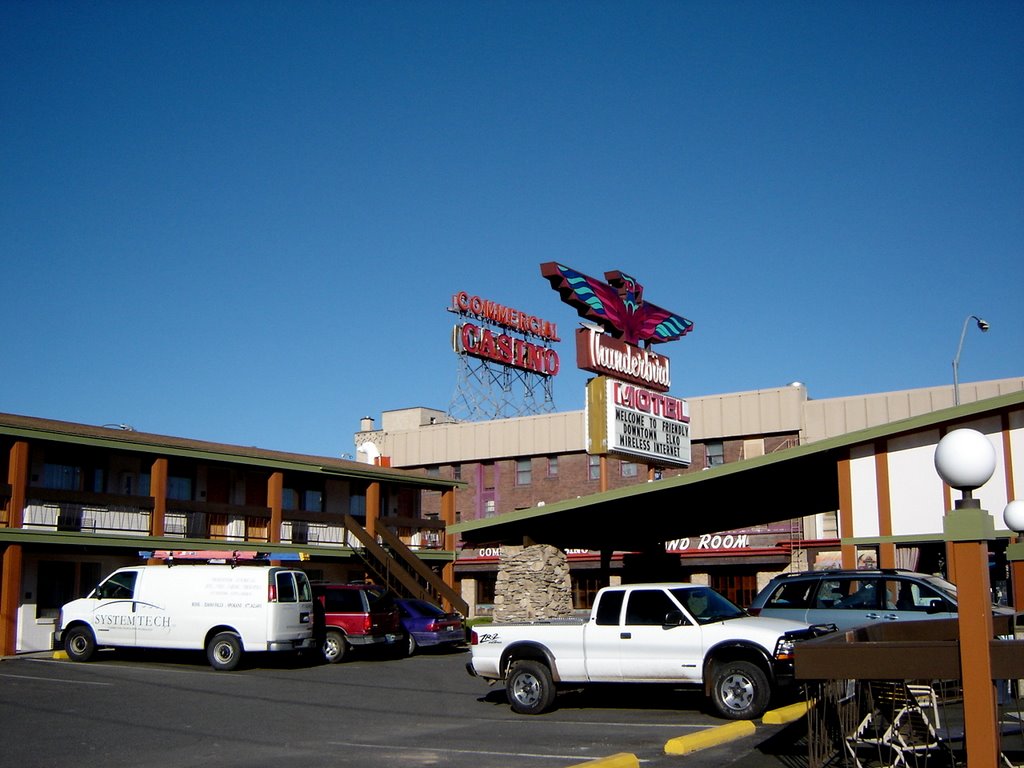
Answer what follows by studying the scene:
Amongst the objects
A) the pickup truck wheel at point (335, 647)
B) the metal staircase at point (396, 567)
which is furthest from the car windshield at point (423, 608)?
the metal staircase at point (396, 567)

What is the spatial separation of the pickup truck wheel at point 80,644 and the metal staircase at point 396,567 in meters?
12.0

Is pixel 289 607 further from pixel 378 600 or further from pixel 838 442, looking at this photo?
pixel 838 442

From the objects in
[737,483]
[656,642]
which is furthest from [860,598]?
[737,483]

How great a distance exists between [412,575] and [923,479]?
69.7 feet

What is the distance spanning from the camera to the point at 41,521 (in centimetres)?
2820

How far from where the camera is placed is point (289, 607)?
22.7 metres

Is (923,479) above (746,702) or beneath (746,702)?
above

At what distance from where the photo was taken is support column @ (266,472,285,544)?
33.7 metres

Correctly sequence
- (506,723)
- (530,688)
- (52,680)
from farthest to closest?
1. (52,680)
2. (530,688)
3. (506,723)

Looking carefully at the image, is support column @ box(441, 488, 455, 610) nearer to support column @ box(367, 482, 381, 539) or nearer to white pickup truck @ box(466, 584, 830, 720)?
support column @ box(367, 482, 381, 539)

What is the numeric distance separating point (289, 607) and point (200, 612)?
74.8 inches

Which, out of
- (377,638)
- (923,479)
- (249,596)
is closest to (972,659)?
(923,479)

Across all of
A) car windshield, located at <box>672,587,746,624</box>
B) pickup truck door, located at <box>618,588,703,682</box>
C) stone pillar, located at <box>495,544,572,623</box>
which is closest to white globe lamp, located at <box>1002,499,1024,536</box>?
car windshield, located at <box>672,587,746,624</box>

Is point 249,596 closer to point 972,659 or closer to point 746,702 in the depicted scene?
point 746,702
